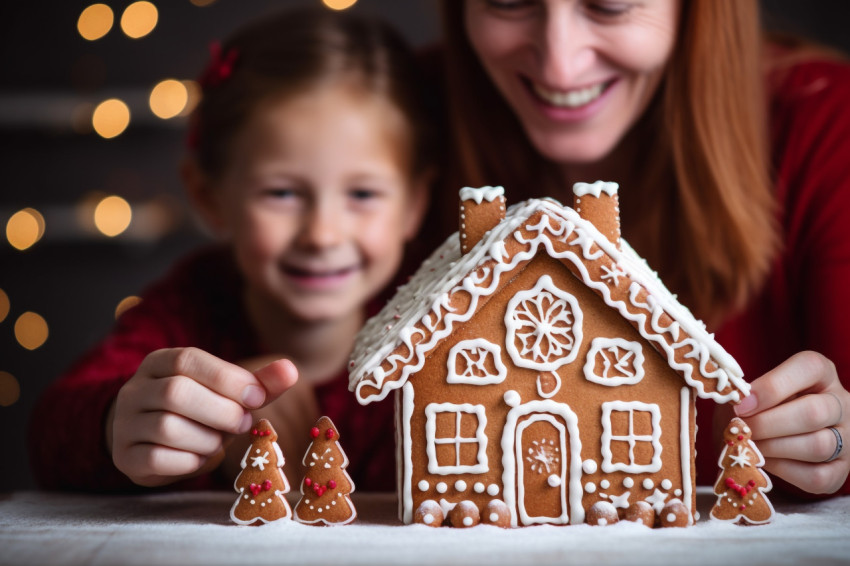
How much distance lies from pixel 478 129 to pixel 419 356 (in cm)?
76

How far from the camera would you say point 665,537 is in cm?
82

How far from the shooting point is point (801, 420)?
0.93 meters

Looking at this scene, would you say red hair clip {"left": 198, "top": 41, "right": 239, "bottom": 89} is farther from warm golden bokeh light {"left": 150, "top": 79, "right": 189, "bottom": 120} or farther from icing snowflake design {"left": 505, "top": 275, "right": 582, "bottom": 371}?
warm golden bokeh light {"left": 150, "top": 79, "right": 189, "bottom": 120}

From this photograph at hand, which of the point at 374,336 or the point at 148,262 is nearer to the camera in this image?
the point at 374,336

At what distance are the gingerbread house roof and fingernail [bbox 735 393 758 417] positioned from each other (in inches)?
1.9

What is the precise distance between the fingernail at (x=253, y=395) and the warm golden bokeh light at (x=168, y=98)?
2.00m

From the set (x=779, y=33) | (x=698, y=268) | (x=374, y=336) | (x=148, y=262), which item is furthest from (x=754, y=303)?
(x=148, y=262)

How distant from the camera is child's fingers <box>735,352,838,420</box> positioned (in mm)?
913

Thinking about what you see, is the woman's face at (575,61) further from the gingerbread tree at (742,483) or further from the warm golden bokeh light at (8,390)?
the warm golden bokeh light at (8,390)

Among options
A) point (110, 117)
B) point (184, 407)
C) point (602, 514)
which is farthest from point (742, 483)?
point (110, 117)

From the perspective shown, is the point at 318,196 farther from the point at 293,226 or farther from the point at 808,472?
the point at 808,472

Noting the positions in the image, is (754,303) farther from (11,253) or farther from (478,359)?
(11,253)

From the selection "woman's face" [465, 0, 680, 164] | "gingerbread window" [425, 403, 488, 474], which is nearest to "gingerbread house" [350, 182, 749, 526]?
"gingerbread window" [425, 403, 488, 474]

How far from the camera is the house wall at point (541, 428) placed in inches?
34.8
